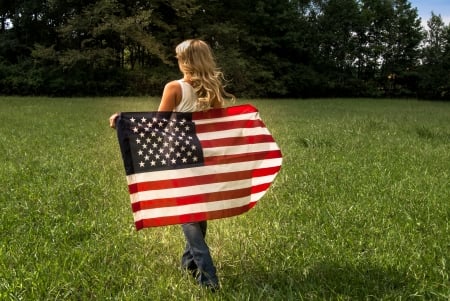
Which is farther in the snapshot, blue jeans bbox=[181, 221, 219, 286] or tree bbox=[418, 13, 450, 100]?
tree bbox=[418, 13, 450, 100]

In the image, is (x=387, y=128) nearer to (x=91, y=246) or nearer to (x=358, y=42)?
(x=91, y=246)

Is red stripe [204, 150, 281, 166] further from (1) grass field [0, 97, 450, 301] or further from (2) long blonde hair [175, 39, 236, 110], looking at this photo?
(1) grass field [0, 97, 450, 301]

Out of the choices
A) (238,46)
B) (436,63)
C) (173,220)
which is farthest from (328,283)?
(436,63)

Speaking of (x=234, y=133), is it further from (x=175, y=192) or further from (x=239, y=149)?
(x=175, y=192)

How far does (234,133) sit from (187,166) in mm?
510

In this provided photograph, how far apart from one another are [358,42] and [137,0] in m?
23.1

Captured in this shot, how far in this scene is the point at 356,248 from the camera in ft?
16.5

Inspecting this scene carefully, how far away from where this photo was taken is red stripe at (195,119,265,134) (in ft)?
13.6

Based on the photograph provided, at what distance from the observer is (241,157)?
13.8 ft

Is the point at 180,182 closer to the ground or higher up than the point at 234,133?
closer to the ground

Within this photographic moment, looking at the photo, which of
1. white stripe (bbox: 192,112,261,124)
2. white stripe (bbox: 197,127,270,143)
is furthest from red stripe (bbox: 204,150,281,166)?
white stripe (bbox: 192,112,261,124)

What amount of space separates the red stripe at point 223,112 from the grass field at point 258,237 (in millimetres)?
1336

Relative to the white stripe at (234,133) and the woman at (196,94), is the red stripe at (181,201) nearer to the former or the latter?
the woman at (196,94)

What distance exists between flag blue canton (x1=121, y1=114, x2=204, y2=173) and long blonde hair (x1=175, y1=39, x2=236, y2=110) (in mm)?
304
